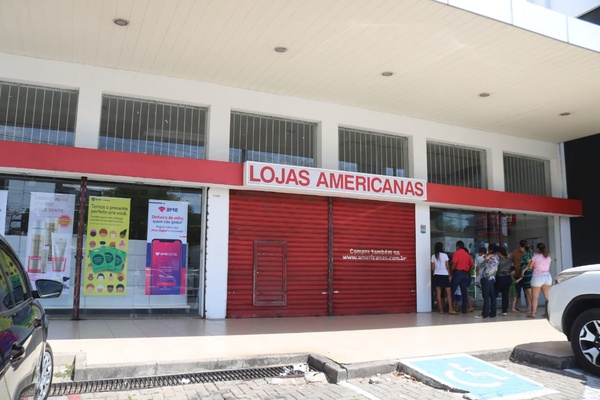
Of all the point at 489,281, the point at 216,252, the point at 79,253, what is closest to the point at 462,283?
the point at 489,281

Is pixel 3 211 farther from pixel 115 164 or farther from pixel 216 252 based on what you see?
pixel 216 252

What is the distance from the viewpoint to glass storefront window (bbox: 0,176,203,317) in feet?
28.6

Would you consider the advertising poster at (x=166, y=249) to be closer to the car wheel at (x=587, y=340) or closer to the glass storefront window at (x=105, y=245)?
the glass storefront window at (x=105, y=245)

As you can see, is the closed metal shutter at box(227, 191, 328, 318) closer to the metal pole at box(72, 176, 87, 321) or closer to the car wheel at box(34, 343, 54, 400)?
the metal pole at box(72, 176, 87, 321)

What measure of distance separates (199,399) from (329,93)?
727 cm

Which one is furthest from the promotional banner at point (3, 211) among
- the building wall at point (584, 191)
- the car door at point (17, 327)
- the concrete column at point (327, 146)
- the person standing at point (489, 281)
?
the building wall at point (584, 191)

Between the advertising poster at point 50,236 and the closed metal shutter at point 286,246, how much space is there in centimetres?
298

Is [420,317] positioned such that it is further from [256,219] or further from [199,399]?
[199,399]

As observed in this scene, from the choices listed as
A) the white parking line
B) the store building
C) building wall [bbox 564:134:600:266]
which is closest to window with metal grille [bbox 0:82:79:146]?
the store building

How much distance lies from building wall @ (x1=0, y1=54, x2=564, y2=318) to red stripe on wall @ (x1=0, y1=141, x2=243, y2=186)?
→ 0.51 metres

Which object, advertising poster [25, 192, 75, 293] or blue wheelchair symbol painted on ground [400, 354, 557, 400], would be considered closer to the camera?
blue wheelchair symbol painted on ground [400, 354, 557, 400]

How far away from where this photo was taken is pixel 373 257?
11.1 m

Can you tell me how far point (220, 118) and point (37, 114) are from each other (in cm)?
335

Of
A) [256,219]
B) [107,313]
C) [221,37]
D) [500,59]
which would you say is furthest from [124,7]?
[500,59]
